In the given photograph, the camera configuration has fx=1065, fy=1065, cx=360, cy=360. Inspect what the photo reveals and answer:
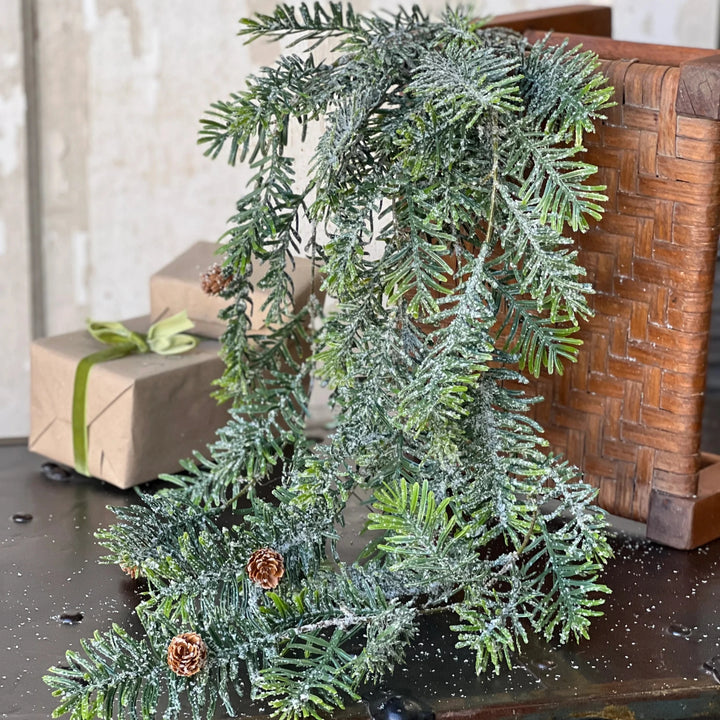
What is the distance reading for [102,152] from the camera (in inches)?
54.6

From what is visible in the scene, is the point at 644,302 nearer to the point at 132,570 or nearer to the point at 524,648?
the point at 524,648

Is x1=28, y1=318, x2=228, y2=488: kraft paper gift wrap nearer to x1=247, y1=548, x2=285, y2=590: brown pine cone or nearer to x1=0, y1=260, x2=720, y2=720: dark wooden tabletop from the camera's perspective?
x1=0, y1=260, x2=720, y2=720: dark wooden tabletop

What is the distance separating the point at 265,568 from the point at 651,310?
1.07 feet

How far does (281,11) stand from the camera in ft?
2.39

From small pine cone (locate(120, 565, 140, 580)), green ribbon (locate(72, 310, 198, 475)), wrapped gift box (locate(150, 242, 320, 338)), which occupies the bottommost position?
small pine cone (locate(120, 565, 140, 580))

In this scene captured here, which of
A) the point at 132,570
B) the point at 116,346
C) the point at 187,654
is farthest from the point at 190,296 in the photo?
the point at 187,654

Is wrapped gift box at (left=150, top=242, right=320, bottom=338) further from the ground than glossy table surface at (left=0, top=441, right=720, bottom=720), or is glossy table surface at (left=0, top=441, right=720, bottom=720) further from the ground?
wrapped gift box at (left=150, top=242, right=320, bottom=338)

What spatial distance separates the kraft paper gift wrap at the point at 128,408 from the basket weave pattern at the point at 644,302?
288 millimetres

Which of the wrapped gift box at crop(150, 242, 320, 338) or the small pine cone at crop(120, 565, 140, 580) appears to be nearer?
the small pine cone at crop(120, 565, 140, 580)

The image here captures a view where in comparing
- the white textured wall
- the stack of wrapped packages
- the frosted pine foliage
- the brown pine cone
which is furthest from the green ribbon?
the white textured wall

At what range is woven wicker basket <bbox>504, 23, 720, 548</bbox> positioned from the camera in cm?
72

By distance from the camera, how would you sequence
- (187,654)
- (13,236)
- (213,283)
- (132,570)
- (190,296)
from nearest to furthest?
(187,654), (132,570), (213,283), (190,296), (13,236)

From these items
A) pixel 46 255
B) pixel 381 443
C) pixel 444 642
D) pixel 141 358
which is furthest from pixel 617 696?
pixel 46 255

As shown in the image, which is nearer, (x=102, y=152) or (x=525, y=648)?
(x=525, y=648)
